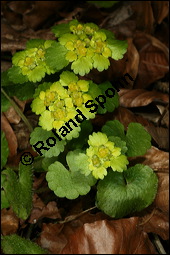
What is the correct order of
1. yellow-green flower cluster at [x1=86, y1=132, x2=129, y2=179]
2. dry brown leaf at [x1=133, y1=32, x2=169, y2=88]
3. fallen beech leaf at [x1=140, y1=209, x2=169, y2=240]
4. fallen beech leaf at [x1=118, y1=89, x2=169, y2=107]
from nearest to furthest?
1. yellow-green flower cluster at [x1=86, y1=132, x2=129, y2=179]
2. fallen beech leaf at [x1=140, y1=209, x2=169, y2=240]
3. fallen beech leaf at [x1=118, y1=89, x2=169, y2=107]
4. dry brown leaf at [x1=133, y1=32, x2=169, y2=88]

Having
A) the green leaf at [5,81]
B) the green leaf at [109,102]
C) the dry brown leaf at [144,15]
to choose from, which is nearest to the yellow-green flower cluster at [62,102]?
the green leaf at [109,102]

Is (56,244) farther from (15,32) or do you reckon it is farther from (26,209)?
(15,32)

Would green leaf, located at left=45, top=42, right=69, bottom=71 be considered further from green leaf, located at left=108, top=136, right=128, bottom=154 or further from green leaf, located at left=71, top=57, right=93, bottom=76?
green leaf, located at left=108, top=136, right=128, bottom=154

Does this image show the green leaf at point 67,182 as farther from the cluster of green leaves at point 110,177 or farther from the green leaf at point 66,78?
the green leaf at point 66,78

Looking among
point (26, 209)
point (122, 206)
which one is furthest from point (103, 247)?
point (26, 209)

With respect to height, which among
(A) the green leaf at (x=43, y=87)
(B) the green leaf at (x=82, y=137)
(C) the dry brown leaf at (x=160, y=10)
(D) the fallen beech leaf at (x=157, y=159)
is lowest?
(D) the fallen beech leaf at (x=157, y=159)

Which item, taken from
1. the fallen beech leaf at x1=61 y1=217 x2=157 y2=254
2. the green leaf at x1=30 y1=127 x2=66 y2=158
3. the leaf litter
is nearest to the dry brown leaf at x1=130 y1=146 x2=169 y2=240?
the leaf litter
